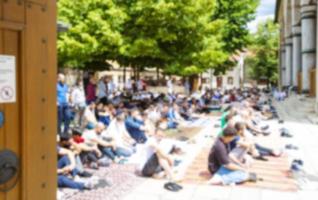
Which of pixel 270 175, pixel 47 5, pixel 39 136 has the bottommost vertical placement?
pixel 270 175

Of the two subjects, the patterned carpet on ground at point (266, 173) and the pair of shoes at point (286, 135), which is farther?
the pair of shoes at point (286, 135)

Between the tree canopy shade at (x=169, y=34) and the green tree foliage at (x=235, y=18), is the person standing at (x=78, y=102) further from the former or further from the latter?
the green tree foliage at (x=235, y=18)

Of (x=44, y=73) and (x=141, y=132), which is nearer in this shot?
(x=44, y=73)

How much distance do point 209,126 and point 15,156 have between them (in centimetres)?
1643

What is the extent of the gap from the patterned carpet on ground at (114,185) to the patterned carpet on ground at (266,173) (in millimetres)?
1150

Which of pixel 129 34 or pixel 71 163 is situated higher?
pixel 129 34

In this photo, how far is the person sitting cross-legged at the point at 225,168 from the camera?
8.24m

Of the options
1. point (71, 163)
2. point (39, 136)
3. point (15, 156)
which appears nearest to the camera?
point (15, 156)

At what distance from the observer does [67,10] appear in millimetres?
24516

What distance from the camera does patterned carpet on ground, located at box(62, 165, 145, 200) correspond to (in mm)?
7469

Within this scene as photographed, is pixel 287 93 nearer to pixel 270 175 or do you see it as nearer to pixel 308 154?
pixel 308 154

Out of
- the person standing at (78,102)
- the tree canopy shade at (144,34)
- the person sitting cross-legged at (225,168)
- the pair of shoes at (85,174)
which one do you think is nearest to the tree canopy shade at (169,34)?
the tree canopy shade at (144,34)

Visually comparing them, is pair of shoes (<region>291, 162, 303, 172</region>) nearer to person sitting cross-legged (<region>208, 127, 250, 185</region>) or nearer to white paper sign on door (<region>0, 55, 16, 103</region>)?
person sitting cross-legged (<region>208, 127, 250, 185</region>)

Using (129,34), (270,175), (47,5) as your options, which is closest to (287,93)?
(129,34)
